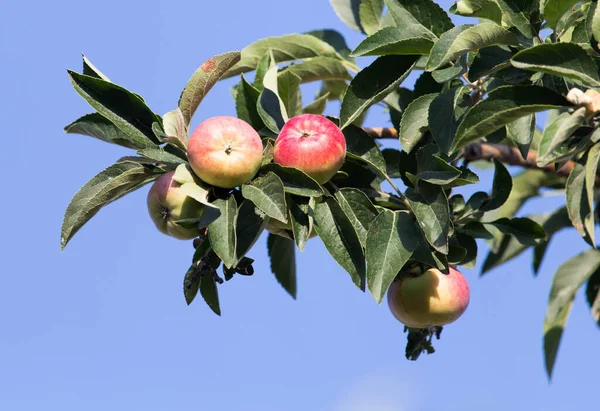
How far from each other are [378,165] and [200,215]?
522 millimetres

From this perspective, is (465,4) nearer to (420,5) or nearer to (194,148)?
(420,5)

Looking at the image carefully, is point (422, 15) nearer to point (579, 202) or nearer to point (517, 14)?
point (517, 14)

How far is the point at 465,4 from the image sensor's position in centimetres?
231

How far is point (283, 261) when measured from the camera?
305cm

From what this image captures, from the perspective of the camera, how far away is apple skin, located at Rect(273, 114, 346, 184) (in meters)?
2.27

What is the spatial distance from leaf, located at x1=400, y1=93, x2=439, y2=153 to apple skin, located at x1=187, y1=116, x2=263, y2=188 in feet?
1.35

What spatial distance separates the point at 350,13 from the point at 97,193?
1521 mm

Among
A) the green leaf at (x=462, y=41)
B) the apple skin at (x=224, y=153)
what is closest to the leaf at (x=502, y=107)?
the green leaf at (x=462, y=41)

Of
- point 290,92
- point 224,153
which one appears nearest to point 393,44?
point 224,153

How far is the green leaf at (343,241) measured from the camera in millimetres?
2275

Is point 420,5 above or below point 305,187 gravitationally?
above

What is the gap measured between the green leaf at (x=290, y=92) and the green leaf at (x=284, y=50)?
0.76ft

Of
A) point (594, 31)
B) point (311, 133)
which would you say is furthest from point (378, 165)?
point (594, 31)

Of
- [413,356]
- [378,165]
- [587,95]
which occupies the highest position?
[378,165]
